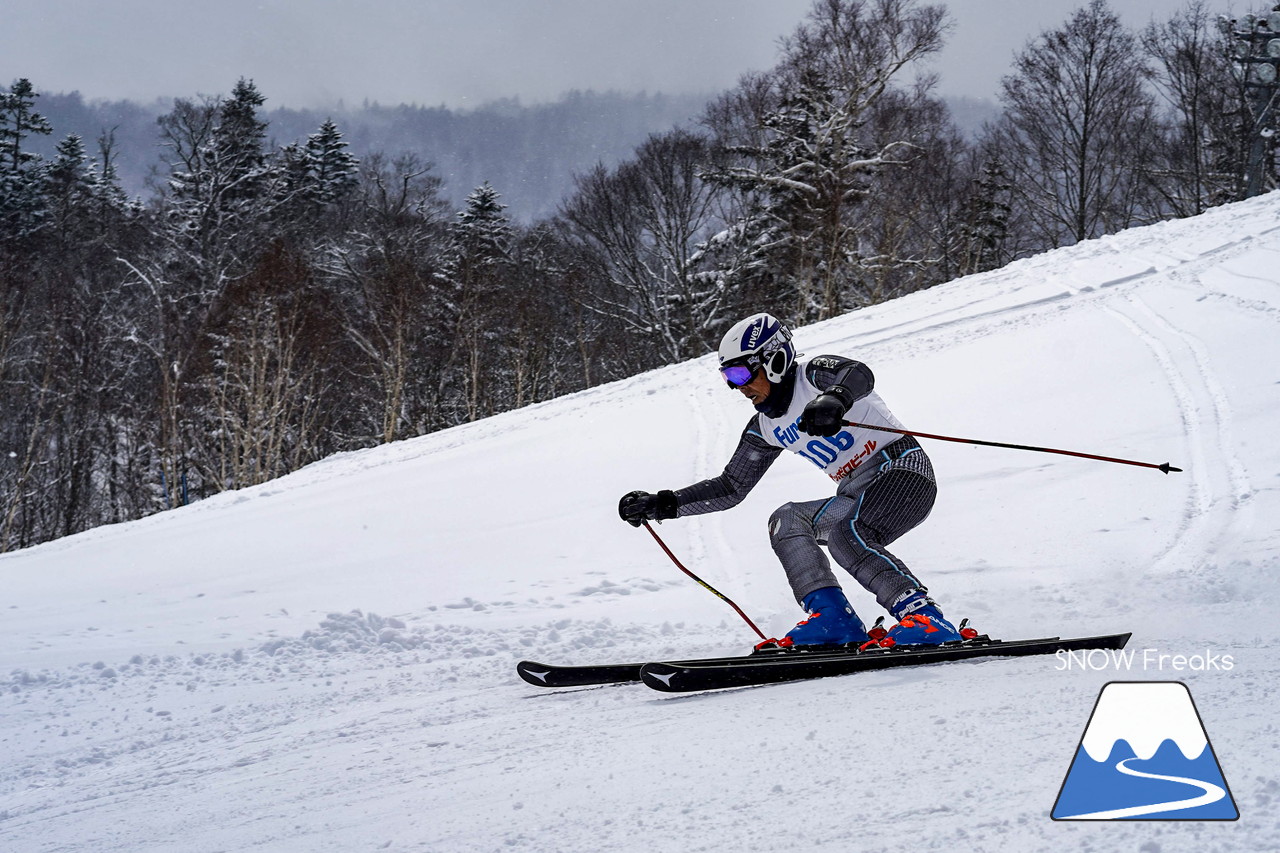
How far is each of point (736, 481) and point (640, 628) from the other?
5.03ft

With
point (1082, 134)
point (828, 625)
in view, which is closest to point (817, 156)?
point (1082, 134)

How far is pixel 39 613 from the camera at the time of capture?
5785mm

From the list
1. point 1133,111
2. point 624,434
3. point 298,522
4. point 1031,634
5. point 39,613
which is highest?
point 1133,111

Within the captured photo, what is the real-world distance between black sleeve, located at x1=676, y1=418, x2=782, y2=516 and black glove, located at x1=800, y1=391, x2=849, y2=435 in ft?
2.29

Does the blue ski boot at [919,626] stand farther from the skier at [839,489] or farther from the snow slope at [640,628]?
the snow slope at [640,628]

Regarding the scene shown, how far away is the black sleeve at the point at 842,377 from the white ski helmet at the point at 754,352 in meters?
0.13

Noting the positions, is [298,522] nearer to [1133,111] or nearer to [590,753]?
[590,753]

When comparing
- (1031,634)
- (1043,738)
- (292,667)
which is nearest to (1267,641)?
(1031,634)

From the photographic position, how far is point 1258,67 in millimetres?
25906

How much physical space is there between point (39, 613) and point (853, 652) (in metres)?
5.31

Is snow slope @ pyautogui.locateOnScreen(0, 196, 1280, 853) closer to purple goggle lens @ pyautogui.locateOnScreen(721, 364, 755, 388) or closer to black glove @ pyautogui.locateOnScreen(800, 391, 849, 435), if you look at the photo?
black glove @ pyautogui.locateOnScreen(800, 391, 849, 435)

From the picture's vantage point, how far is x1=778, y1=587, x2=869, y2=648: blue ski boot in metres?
3.78

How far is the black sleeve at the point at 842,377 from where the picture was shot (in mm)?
3684

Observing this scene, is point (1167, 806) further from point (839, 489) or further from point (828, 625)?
point (839, 489)
